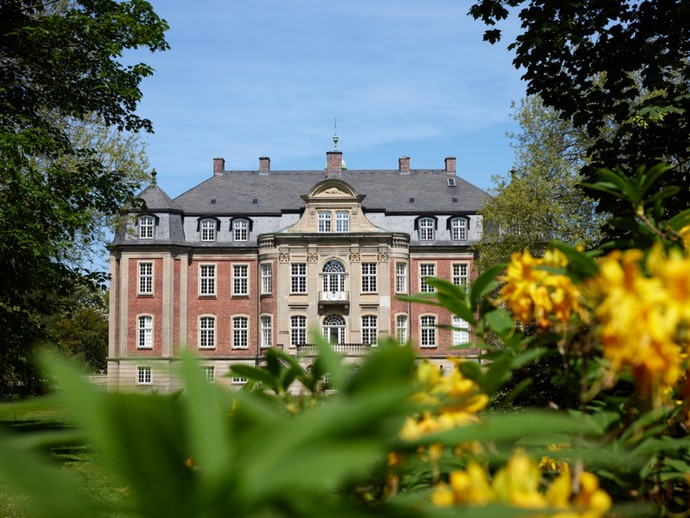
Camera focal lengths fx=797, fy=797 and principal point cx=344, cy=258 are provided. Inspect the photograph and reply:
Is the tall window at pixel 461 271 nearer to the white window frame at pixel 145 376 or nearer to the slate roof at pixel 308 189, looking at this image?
the slate roof at pixel 308 189

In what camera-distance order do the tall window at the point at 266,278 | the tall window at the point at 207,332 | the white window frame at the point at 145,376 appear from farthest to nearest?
the tall window at the point at 207,332 → the tall window at the point at 266,278 → the white window frame at the point at 145,376

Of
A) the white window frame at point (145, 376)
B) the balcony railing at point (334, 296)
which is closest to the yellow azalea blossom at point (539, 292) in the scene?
the white window frame at point (145, 376)

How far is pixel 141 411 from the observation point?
0.63m

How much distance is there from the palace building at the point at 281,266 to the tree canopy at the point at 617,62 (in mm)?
30667

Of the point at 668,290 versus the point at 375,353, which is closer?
the point at 375,353

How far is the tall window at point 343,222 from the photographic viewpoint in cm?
4128

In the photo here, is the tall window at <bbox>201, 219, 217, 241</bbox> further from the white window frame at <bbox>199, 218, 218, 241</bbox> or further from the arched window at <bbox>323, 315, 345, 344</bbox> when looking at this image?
the arched window at <bbox>323, 315, 345, 344</bbox>

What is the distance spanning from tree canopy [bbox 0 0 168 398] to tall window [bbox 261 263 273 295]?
25622 millimetres

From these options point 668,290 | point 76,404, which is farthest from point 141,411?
point 668,290

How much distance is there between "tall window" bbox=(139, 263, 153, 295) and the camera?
138 feet

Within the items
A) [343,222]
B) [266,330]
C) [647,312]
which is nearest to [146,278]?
[266,330]

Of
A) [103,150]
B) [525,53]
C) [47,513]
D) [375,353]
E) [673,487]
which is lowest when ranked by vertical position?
[673,487]

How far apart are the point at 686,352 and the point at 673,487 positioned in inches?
11.4

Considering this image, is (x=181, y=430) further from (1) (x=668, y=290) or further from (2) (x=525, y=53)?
(2) (x=525, y=53)
